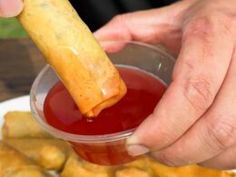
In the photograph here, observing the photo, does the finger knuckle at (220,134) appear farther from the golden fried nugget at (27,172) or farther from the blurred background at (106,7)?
the blurred background at (106,7)

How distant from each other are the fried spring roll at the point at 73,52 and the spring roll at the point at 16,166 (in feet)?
0.67

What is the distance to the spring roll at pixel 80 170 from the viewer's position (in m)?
0.98

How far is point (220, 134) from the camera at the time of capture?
80cm

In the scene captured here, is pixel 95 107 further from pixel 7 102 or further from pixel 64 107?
pixel 7 102

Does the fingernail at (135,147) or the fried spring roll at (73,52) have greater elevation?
the fried spring roll at (73,52)

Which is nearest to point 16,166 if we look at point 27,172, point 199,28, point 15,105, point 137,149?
point 27,172

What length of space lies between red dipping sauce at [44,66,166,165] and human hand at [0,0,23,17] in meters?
0.21

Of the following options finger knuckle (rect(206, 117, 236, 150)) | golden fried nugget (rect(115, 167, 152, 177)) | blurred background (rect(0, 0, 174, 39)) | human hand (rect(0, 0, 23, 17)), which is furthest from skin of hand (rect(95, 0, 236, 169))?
blurred background (rect(0, 0, 174, 39))

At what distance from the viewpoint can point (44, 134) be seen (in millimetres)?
1114

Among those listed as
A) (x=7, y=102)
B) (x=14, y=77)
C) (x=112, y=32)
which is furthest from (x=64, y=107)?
(x=14, y=77)

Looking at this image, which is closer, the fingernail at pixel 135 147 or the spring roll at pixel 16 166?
the fingernail at pixel 135 147

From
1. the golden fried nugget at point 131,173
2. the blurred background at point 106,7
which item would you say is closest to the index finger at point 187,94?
the golden fried nugget at point 131,173

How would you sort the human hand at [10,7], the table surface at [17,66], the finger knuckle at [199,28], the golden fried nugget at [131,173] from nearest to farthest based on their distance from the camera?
the human hand at [10,7] → the finger knuckle at [199,28] → the golden fried nugget at [131,173] → the table surface at [17,66]

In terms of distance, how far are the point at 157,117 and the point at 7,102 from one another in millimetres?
508
